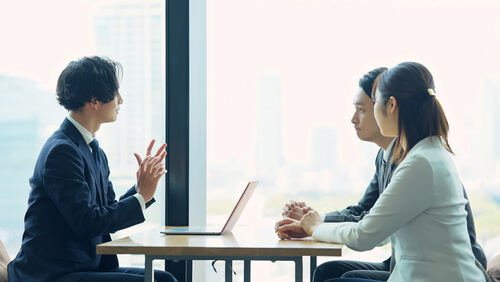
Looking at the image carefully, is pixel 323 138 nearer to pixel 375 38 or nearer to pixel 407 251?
pixel 375 38

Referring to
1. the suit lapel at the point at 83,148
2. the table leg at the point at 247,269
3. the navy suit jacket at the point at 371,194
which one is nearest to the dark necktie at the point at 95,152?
the suit lapel at the point at 83,148

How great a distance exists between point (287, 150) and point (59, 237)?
1.51m

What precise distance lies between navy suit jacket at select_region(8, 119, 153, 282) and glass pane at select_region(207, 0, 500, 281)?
1252mm

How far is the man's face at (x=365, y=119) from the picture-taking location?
2.45 meters

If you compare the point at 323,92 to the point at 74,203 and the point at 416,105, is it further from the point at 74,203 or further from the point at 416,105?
the point at 74,203

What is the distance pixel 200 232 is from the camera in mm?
2205

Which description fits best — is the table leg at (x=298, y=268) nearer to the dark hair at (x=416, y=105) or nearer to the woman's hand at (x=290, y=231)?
the woman's hand at (x=290, y=231)

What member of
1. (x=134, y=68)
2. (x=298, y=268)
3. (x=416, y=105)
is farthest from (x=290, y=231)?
(x=134, y=68)

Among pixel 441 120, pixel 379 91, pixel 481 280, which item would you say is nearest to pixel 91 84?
pixel 379 91

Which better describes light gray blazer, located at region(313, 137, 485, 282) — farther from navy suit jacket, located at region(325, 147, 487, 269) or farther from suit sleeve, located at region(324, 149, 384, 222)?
suit sleeve, located at region(324, 149, 384, 222)

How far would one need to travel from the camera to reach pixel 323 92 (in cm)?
317

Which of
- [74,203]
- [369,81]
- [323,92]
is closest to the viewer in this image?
[74,203]

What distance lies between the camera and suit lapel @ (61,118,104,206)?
2.16 m

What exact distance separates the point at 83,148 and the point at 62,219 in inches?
11.7
